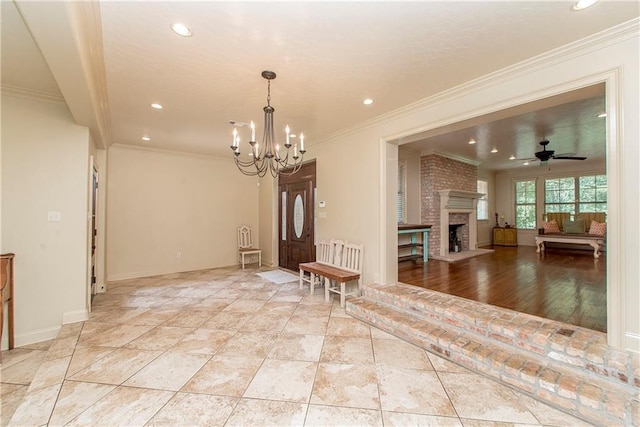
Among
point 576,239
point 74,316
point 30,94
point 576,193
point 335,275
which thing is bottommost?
point 74,316

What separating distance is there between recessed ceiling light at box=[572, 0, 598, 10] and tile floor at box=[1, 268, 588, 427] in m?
2.76

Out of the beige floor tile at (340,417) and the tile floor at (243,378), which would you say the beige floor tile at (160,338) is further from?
the beige floor tile at (340,417)

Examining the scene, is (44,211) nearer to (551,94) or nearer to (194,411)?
(194,411)

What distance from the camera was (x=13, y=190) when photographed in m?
2.93

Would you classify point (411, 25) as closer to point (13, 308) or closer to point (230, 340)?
point (230, 340)

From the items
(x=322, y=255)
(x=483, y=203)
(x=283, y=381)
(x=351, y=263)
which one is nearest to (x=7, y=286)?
(x=283, y=381)

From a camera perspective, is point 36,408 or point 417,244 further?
point 417,244

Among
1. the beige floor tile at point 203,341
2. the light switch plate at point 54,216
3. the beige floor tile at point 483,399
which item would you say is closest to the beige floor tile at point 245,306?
the beige floor tile at point 203,341

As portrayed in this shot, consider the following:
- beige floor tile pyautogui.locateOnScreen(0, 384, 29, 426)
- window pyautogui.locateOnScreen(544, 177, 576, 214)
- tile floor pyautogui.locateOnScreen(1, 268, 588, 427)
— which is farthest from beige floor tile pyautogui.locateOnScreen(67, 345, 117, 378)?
window pyautogui.locateOnScreen(544, 177, 576, 214)

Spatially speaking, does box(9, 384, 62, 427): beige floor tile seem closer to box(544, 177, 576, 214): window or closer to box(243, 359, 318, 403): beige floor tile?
box(243, 359, 318, 403): beige floor tile

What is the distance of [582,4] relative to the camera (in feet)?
5.92

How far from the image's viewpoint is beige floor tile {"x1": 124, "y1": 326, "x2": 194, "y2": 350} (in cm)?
263

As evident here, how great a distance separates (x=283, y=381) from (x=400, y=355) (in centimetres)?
111

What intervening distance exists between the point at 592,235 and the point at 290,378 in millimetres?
8817
